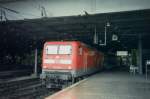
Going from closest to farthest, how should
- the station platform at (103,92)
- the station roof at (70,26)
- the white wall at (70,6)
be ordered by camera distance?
the station platform at (103,92) < the white wall at (70,6) < the station roof at (70,26)

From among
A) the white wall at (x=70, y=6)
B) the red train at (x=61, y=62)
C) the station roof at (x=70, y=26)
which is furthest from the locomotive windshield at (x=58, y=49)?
the white wall at (x=70, y=6)

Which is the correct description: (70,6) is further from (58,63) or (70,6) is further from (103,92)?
(103,92)

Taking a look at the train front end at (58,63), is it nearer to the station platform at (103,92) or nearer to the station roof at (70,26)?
the station platform at (103,92)

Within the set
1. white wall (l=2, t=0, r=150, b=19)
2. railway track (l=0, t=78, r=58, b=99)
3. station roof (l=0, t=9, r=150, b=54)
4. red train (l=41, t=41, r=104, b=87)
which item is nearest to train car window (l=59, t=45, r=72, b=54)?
red train (l=41, t=41, r=104, b=87)

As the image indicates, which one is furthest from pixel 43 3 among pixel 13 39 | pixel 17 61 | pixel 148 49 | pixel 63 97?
pixel 148 49

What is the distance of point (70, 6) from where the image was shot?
17.5 metres

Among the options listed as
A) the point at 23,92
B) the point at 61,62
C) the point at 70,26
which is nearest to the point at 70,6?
the point at 61,62

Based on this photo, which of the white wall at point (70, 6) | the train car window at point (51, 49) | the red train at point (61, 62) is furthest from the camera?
the train car window at point (51, 49)


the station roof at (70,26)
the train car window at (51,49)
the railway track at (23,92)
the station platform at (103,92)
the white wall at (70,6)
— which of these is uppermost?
the white wall at (70,6)

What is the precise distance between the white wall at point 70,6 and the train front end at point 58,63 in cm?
231

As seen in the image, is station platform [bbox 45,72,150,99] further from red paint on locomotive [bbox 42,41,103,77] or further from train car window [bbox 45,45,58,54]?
train car window [bbox 45,45,58,54]

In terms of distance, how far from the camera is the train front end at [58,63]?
18062mm

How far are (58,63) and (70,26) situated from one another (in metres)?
7.93

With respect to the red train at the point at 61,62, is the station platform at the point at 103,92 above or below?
below
